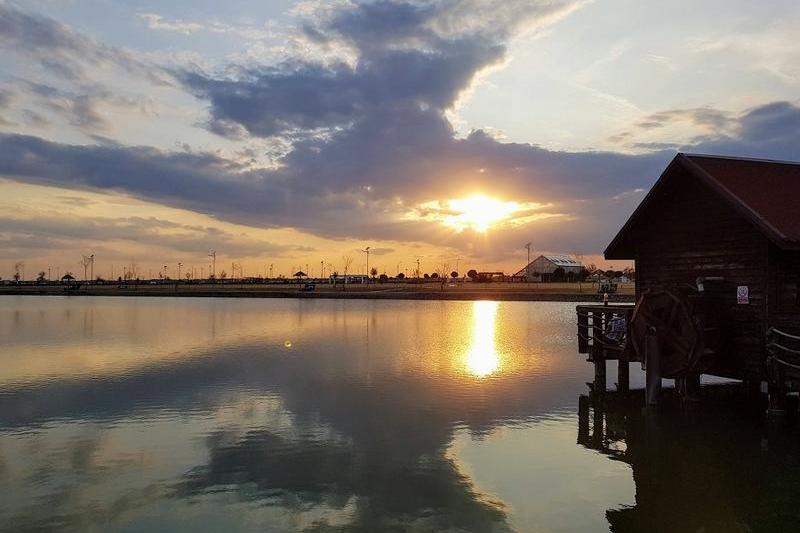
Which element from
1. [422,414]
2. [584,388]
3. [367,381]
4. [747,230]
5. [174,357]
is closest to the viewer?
[747,230]

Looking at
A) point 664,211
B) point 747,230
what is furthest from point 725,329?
point 664,211

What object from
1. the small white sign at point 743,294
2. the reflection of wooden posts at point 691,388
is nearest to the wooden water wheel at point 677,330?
the small white sign at point 743,294

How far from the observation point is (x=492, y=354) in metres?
36.4

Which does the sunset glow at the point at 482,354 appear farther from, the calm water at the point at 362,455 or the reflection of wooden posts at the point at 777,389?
the reflection of wooden posts at the point at 777,389

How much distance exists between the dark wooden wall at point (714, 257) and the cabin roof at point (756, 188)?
0.68 meters

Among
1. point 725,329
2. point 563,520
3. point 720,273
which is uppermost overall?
point 720,273

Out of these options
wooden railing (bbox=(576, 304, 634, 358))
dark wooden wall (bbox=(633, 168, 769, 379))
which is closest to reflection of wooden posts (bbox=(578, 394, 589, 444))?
wooden railing (bbox=(576, 304, 634, 358))

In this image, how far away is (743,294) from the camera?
18.8 m

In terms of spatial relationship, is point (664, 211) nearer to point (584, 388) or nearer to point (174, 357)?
point (584, 388)

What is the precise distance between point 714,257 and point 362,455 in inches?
539

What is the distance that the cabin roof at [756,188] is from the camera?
55.9 feet

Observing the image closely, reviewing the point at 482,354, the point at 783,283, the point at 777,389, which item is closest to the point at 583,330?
the point at 777,389

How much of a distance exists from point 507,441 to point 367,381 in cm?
1094

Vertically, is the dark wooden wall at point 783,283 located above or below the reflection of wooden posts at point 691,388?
above
